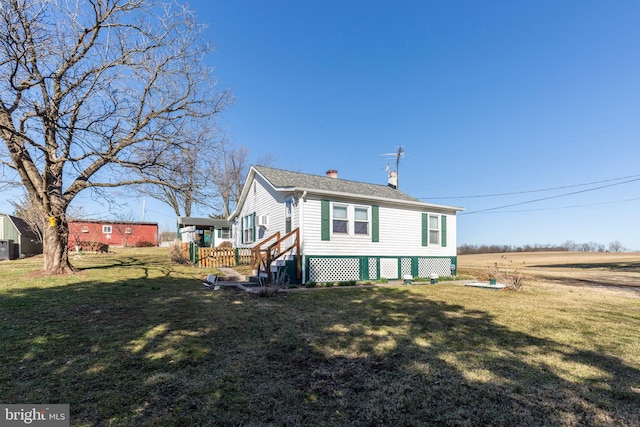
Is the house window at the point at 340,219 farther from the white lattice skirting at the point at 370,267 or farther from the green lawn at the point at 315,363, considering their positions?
the green lawn at the point at 315,363

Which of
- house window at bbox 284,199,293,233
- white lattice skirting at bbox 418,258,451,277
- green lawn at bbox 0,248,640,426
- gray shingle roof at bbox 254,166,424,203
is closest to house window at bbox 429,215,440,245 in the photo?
white lattice skirting at bbox 418,258,451,277

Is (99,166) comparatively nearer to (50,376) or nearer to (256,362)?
(50,376)

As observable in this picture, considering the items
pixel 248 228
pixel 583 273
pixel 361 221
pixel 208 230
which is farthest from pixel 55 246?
pixel 583 273

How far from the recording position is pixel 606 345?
4.71 meters

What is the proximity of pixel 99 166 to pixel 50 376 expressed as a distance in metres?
10.3

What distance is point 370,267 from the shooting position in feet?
43.6

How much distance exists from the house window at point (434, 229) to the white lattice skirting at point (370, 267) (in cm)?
90

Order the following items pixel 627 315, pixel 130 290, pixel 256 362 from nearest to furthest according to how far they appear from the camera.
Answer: pixel 256 362
pixel 627 315
pixel 130 290

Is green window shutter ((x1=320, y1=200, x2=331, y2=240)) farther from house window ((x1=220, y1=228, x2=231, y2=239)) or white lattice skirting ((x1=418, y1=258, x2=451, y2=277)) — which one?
house window ((x1=220, y1=228, x2=231, y2=239))

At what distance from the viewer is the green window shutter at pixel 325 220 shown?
1199 cm

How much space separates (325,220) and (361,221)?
179 cm

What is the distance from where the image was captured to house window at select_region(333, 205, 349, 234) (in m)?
12.5

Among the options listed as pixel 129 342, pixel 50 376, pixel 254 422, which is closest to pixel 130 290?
pixel 129 342

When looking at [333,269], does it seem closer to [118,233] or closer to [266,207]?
[266,207]
